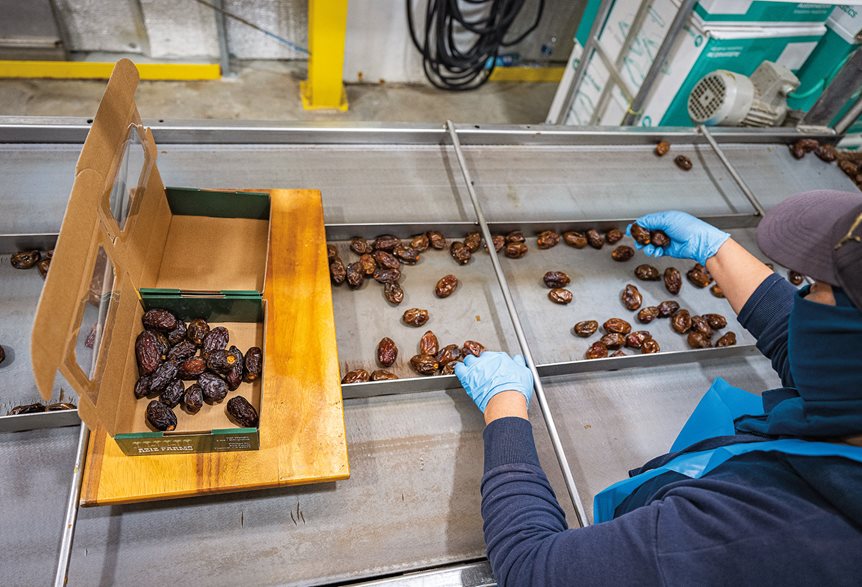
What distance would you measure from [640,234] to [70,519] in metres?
2.35

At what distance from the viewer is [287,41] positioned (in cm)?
574

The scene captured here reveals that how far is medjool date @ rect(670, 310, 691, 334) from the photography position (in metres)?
2.40

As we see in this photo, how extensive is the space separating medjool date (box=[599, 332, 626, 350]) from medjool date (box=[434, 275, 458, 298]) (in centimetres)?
66

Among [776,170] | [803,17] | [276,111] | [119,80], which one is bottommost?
[119,80]

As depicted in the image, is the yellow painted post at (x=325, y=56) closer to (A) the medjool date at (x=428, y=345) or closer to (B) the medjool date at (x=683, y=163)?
(B) the medjool date at (x=683, y=163)

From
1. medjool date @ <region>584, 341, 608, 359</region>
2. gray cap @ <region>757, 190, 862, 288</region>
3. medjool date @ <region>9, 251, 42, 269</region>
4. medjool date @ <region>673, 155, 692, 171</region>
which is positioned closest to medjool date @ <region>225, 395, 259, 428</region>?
medjool date @ <region>9, 251, 42, 269</region>

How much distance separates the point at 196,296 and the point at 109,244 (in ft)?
0.98

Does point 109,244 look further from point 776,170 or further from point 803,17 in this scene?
point 803,17

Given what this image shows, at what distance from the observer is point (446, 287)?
89.3 inches

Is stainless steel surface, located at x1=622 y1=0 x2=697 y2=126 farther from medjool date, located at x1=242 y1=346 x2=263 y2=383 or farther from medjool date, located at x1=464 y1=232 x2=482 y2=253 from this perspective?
medjool date, located at x1=242 y1=346 x2=263 y2=383

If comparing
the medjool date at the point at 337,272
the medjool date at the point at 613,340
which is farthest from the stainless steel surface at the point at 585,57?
the medjool date at the point at 337,272

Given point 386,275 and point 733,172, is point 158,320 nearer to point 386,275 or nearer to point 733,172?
point 386,275

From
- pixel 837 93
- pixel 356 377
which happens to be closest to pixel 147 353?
pixel 356 377

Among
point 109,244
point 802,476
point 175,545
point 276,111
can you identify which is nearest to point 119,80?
point 109,244
